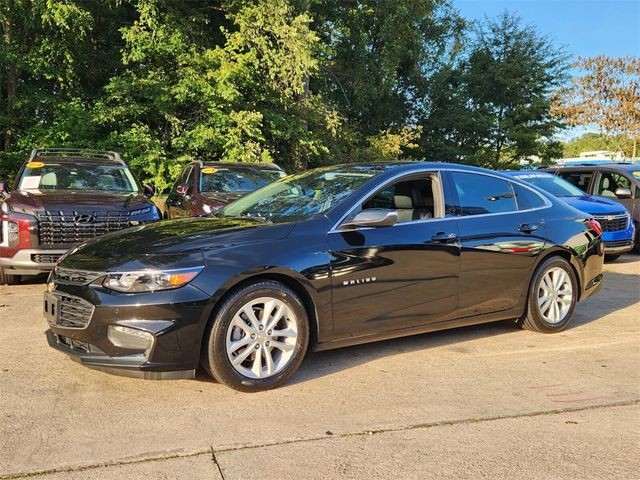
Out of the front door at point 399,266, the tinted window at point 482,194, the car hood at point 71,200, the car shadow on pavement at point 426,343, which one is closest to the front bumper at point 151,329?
the car shadow on pavement at point 426,343

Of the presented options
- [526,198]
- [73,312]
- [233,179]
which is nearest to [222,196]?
[233,179]

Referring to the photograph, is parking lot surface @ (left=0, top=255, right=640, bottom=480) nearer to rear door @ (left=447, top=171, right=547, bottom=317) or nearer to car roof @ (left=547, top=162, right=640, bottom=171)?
rear door @ (left=447, top=171, right=547, bottom=317)

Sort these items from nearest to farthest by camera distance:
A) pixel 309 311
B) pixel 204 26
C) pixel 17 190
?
→ pixel 309 311 → pixel 17 190 → pixel 204 26

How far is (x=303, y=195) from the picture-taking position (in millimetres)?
4996

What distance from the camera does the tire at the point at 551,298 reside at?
5566 mm

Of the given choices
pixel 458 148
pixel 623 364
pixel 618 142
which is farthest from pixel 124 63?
pixel 618 142

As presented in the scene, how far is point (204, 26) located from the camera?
18.0 meters

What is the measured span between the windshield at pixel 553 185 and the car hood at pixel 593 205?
12 cm

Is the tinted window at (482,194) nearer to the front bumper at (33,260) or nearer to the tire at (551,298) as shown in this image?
the tire at (551,298)

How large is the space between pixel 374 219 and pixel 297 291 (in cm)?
78

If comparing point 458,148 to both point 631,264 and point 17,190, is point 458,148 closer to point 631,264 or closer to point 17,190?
point 631,264

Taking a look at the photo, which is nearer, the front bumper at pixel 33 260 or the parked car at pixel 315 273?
the parked car at pixel 315 273

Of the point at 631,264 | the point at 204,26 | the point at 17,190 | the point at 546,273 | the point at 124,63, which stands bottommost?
the point at 631,264

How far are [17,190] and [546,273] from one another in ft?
22.5
